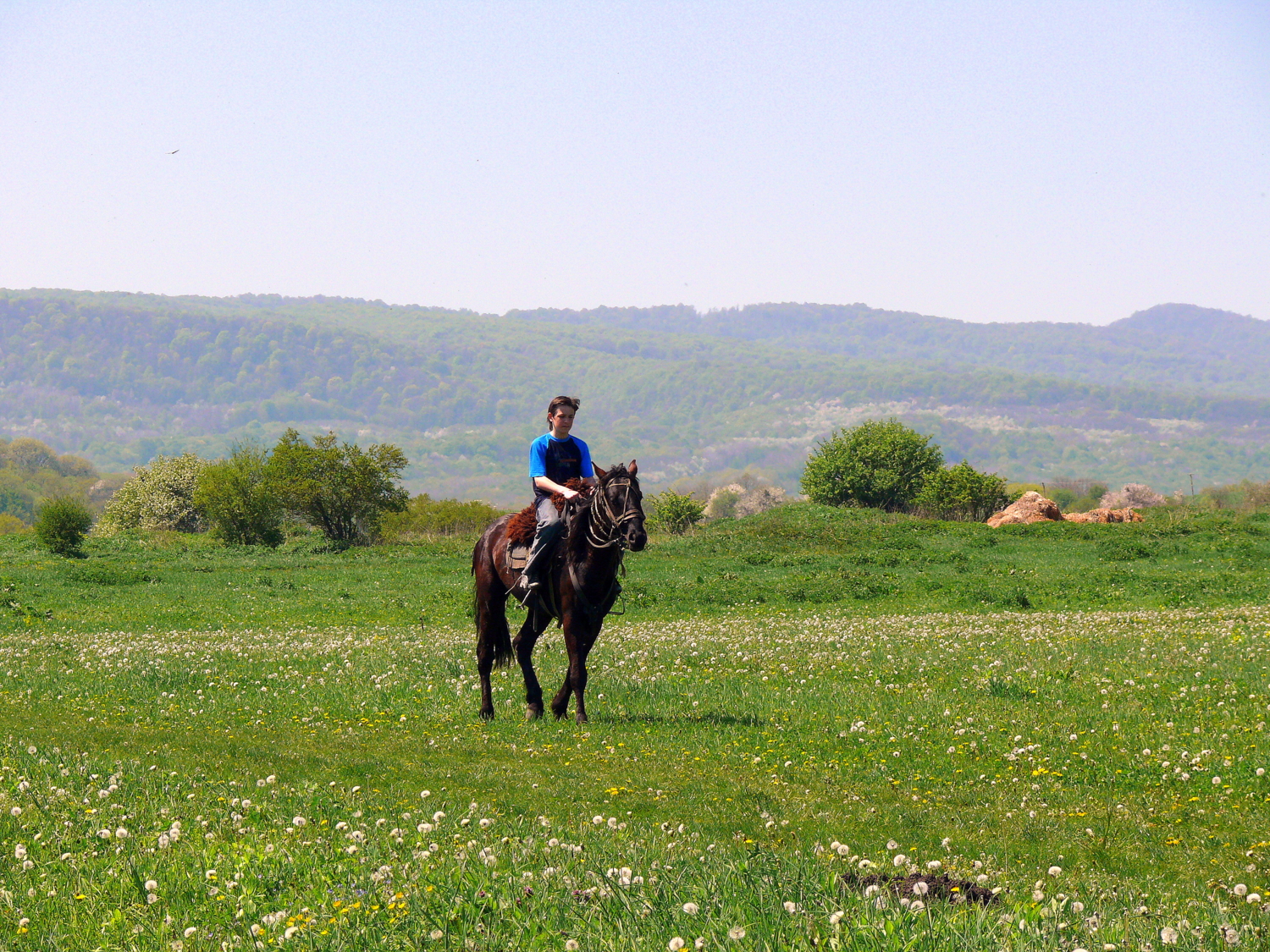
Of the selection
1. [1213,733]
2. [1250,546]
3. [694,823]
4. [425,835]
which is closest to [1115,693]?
[1213,733]

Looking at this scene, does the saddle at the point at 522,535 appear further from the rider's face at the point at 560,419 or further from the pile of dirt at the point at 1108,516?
the pile of dirt at the point at 1108,516

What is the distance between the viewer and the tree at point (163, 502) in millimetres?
79188

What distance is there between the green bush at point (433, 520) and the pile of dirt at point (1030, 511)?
31.4 meters

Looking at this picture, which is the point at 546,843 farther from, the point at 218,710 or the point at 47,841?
the point at 218,710

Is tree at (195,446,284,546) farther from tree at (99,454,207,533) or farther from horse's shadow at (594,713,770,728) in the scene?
horse's shadow at (594,713,770,728)

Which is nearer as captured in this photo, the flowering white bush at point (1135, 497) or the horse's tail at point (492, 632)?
the horse's tail at point (492, 632)

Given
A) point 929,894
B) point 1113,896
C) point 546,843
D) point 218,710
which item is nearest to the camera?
point 929,894

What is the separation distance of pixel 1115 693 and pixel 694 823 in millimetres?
8309

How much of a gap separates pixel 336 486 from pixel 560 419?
176 feet

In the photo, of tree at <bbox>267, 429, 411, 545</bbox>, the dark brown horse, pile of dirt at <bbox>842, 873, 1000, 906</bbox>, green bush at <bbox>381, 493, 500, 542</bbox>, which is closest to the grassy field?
pile of dirt at <bbox>842, 873, 1000, 906</bbox>

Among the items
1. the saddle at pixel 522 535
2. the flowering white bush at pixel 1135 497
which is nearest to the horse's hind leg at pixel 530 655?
the saddle at pixel 522 535

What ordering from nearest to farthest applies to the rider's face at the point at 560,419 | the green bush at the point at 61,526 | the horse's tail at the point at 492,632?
the rider's face at the point at 560,419 < the horse's tail at the point at 492,632 < the green bush at the point at 61,526

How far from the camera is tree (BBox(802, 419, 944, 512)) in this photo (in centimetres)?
7369

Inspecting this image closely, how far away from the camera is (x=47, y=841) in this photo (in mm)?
6992
